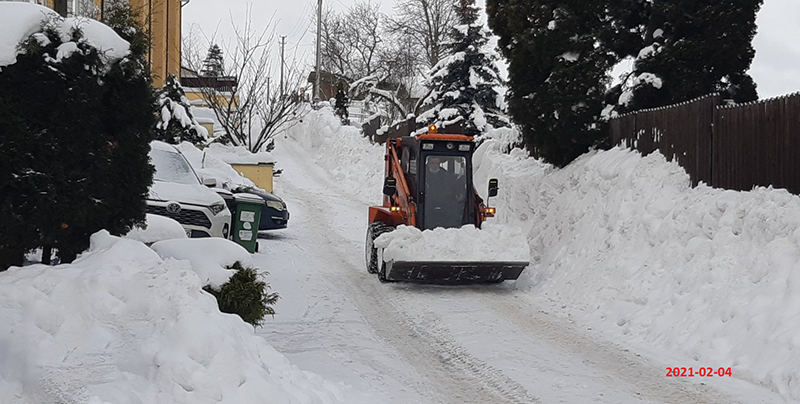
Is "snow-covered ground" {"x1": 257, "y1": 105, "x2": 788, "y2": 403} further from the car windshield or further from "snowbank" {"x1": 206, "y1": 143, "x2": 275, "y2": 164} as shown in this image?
"snowbank" {"x1": 206, "y1": 143, "x2": 275, "y2": 164}

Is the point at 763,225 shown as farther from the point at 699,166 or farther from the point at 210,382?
the point at 210,382

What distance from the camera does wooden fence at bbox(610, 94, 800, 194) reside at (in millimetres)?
9680

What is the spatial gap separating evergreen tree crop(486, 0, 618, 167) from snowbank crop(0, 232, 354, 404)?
9.70 metres

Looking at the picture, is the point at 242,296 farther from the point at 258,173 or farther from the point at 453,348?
the point at 258,173

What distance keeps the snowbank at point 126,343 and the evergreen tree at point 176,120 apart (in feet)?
54.9

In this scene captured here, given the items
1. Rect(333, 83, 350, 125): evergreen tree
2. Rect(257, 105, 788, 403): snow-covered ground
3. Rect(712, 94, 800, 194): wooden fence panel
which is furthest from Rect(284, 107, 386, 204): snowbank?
Rect(712, 94, 800, 194): wooden fence panel

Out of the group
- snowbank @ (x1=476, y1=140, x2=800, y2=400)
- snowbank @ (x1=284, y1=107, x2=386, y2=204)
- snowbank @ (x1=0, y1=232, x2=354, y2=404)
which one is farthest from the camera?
snowbank @ (x1=284, y1=107, x2=386, y2=204)

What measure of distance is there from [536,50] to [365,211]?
1031cm

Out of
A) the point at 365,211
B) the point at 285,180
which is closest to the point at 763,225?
the point at 365,211

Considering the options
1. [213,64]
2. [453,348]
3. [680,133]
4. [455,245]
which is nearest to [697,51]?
[680,133]

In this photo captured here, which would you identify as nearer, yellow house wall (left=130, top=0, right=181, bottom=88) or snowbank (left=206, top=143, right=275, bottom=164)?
snowbank (left=206, top=143, right=275, bottom=164)

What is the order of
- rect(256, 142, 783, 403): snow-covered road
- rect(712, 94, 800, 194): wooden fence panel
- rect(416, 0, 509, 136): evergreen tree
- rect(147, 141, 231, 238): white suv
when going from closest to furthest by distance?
→ rect(256, 142, 783, 403): snow-covered road → rect(712, 94, 800, 194): wooden fence panel → rect(147, 141, 231, 238): white suv → rect(416, 0, 509, 136): evergreen tree

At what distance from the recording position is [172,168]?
1357 centimetres

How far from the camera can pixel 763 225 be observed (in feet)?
29.7
